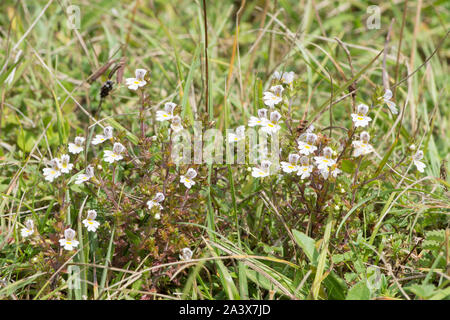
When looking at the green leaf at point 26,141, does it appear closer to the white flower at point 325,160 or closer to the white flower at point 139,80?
the white flower at point 139,80

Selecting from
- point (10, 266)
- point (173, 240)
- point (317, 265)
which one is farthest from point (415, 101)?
point (10, 266)

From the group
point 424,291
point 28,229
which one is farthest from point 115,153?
point 424,291

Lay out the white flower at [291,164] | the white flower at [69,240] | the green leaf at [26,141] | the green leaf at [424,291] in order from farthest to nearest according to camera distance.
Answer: the green leaf at [26,141], the white flower at [291,164], the white flower at [69,240], the green leaf at [424,291]

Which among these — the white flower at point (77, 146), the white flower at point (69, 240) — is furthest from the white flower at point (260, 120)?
the white flower at point (69, 240)

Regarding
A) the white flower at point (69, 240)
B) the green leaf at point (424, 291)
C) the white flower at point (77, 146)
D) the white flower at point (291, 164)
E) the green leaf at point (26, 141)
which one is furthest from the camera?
the green leaf at point (26, 141)

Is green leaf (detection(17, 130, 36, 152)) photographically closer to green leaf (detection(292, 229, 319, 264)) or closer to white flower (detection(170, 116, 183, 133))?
white flower (detection(170, 116, 183, 133))

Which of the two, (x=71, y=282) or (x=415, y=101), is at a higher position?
(x=415, y=101)
